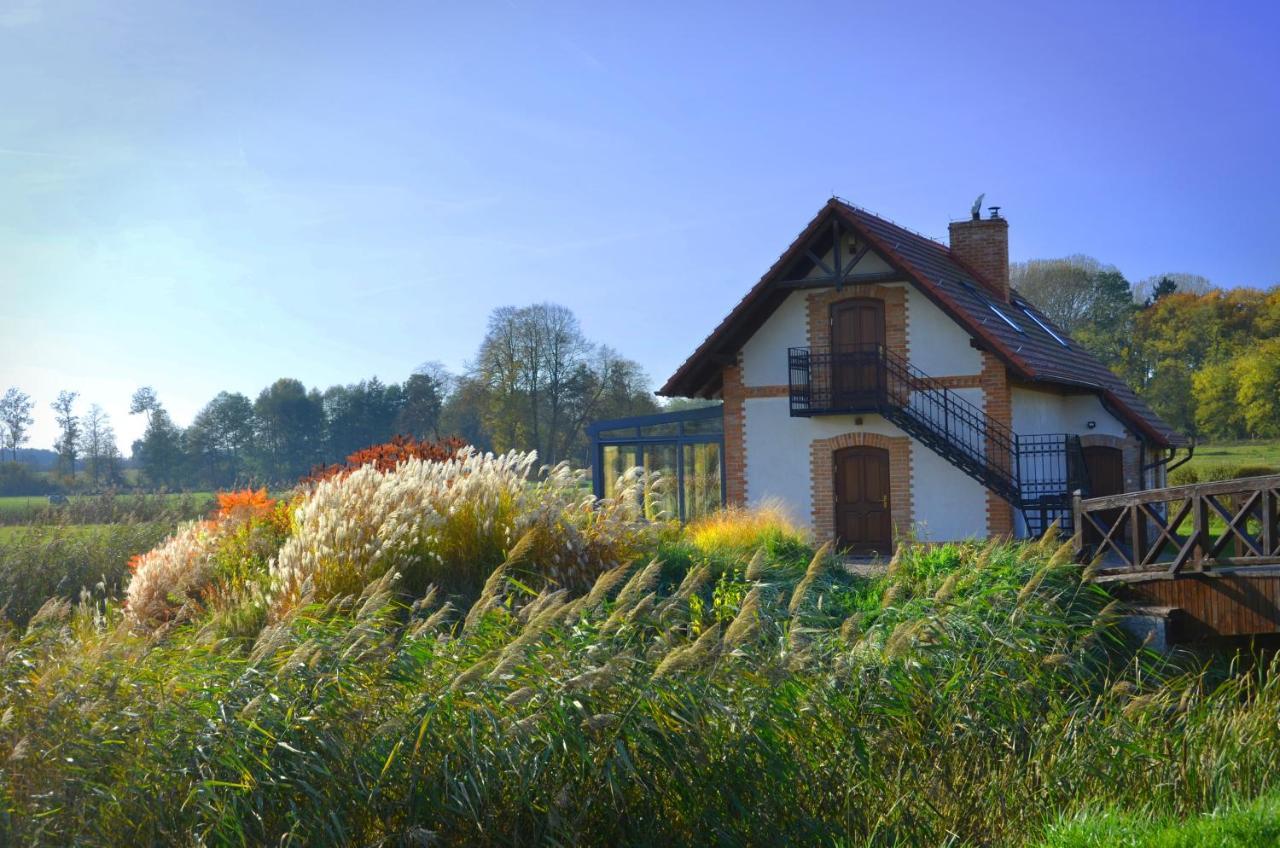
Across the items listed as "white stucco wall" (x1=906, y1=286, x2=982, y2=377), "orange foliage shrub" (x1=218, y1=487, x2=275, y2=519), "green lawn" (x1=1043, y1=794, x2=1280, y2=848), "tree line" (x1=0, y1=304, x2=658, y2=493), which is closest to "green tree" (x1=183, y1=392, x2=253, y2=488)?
"tree line" (x1=0, y1=304, x2=658, y2=493)

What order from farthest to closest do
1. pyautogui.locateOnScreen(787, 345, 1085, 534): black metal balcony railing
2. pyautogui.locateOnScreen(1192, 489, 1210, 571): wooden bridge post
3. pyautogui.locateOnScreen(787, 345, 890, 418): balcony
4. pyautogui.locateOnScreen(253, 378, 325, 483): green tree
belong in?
pyautogui.locateOnScreen(253, 378, 325, 483): green tree < pyautogui.locateOnScreen(787, 345, 890, 418): balcony < pyautogui.locateOnScreen(787, 345, 1085, 534): black metal balcony railing < pyautogui.locateOnScreen(1192, 489, 1210, 571): wooden bridge post

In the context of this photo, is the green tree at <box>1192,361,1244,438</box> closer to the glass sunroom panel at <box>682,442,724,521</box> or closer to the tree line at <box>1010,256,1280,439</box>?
the tree line at <box>1010,256,1280,439</box>

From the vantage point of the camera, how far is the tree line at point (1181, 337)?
122 feet

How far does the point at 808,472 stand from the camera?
66.7 ft

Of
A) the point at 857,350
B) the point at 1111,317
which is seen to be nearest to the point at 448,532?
the point at 857,350

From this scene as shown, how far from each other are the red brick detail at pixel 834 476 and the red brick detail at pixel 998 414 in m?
1.34

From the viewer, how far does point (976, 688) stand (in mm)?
6457

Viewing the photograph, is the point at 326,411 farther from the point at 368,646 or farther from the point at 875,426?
the point at 368,646

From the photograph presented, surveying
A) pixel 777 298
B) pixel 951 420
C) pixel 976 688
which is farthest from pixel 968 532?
pixel 976 688

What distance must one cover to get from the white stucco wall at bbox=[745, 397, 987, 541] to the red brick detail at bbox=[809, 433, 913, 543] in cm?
8

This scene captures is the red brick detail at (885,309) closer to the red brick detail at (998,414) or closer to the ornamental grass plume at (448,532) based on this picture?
the red brick detail at (998,414)

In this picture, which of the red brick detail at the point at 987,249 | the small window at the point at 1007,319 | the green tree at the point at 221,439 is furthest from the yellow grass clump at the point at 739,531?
the green tree at the point at 221,439

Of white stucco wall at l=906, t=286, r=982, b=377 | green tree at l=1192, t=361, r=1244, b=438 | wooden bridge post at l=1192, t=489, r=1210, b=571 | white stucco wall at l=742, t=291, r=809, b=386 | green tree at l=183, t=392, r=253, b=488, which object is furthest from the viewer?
green tree at l=183, t=392, r=253, b=488

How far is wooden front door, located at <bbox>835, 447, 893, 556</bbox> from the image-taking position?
19984 millimetres
